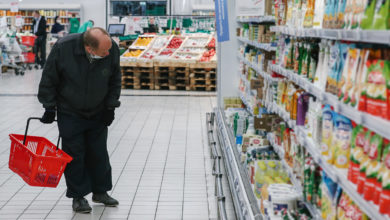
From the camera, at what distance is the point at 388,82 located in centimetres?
203

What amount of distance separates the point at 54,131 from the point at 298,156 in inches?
209

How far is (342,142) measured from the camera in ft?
8.41

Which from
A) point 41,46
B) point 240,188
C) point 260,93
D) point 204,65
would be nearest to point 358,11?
point 240,188

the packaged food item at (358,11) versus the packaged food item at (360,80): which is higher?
the packaged food item at (358,11)

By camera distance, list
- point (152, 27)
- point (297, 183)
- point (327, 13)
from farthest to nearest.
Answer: point (152, 27)
point (297, 183)
point (327, 13)

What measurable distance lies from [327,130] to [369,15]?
0.76 m

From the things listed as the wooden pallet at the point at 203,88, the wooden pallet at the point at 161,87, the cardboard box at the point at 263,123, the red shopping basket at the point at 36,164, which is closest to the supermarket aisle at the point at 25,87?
the wooden pallet at the point at 203,88

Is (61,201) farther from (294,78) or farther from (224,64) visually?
(224,64)

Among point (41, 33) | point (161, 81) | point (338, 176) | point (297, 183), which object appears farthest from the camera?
point (41, 33)

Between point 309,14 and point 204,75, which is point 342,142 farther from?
point 204,75

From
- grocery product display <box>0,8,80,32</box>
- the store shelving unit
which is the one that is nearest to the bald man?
the store shelving unit

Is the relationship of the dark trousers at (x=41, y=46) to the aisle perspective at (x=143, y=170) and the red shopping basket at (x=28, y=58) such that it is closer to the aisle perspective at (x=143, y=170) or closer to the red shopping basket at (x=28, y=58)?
the red shopping basket at (x=28, y=58)

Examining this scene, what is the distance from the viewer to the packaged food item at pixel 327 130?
2.75 m

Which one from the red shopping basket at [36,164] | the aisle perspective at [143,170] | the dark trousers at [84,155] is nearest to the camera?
the red shopping basket at [36,164]
